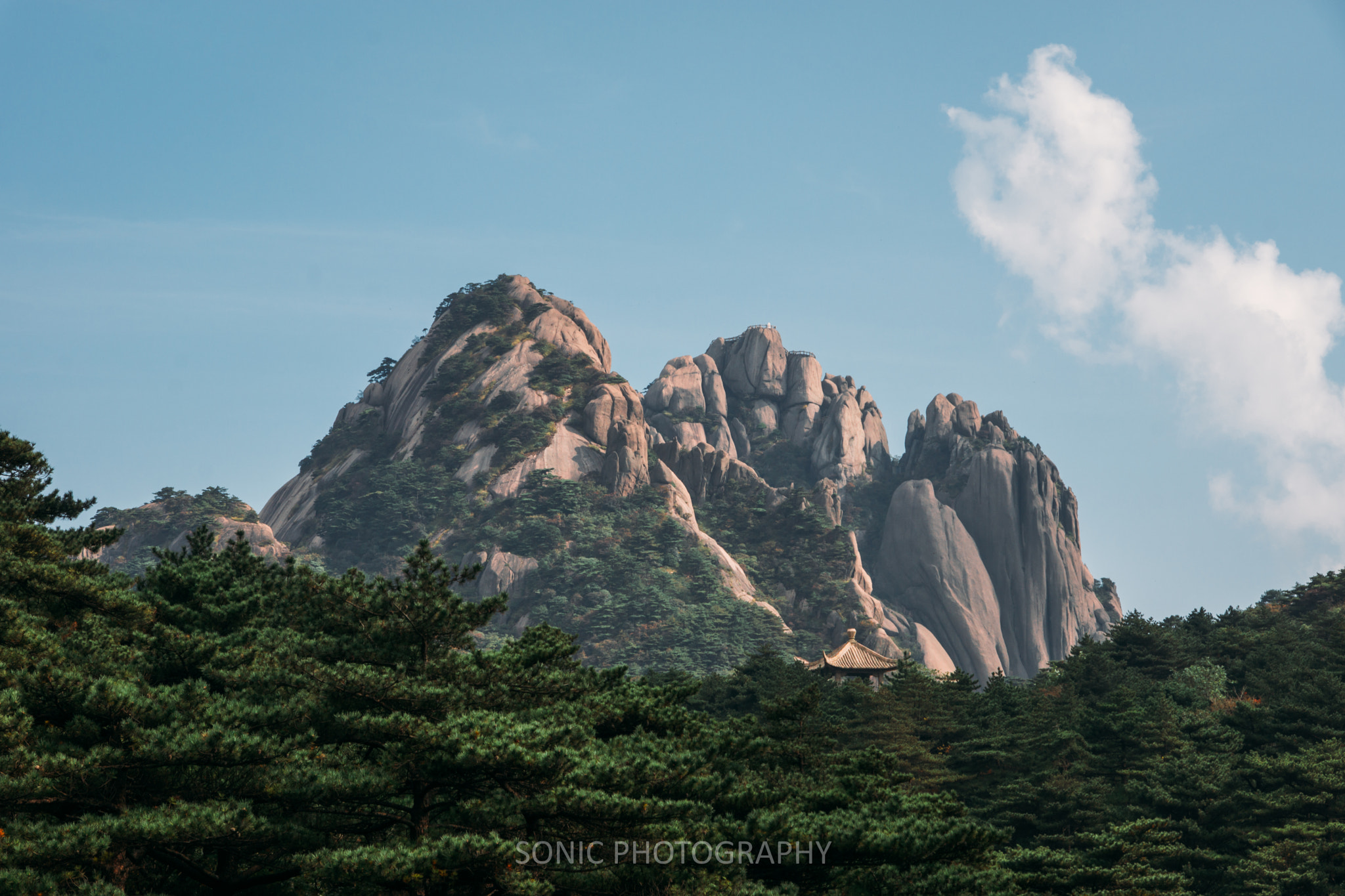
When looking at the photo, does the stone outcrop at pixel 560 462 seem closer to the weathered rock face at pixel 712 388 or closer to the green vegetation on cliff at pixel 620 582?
the green vegetation on cliff at pixel 620 582

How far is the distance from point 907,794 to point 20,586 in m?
15.9

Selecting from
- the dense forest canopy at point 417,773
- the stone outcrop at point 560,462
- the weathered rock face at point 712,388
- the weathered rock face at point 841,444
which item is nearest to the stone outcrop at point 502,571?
the stone outcrop at point 560,462

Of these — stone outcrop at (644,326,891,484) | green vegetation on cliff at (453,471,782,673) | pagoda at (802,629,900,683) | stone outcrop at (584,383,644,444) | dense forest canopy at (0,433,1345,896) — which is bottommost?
dense forest canopy at (0,433,1345,896)

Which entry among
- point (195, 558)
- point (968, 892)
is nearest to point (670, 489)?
point (195, 558)

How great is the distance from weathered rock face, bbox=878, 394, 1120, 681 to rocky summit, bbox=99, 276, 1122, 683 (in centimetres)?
19

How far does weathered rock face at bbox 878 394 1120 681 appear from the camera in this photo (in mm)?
85875

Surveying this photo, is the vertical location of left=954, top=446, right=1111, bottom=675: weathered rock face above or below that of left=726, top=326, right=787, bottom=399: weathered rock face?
below

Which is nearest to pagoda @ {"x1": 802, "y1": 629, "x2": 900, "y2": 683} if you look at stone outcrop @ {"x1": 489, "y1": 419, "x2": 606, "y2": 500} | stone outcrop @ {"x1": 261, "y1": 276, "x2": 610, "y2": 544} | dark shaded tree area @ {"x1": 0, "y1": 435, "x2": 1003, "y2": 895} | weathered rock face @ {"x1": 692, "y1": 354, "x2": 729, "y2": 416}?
dark shaded tree area @ {"x1": 0, "y1": 435, "x2": 1003, "y2": 895}

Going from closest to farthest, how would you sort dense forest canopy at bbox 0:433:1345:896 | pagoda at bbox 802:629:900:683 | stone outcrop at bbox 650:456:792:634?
dense forest canopy at bbox 0:433:1345:896, pagoda at bbox 802:629:900:683, stone outcrop at bbox 650:456:792:634

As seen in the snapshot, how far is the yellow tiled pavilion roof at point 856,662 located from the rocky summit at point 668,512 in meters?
19.2

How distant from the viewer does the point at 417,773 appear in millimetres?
13055

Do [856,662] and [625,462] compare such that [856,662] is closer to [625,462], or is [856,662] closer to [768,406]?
[625,462]

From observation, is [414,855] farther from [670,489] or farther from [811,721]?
[670,489]

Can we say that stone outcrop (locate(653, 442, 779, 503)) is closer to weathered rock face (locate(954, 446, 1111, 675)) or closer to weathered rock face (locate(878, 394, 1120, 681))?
weathered rock face (locate(878, 394, 1120, 681))
